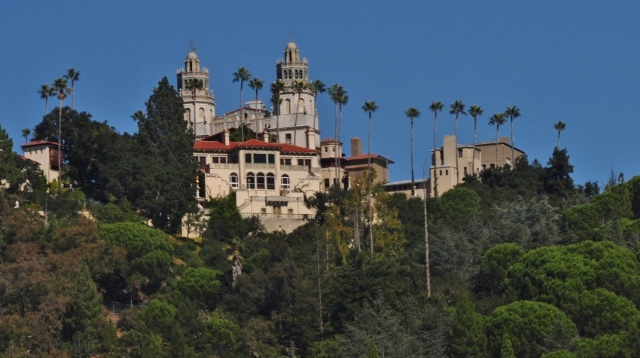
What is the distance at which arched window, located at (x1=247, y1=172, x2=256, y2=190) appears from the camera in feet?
382

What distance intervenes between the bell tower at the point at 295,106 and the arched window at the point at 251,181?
13.4m

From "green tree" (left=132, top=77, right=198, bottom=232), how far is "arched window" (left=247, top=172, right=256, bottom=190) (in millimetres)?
7151

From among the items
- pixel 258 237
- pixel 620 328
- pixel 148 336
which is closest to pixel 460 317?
pixel 620 328

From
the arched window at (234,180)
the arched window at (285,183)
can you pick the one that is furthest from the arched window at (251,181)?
the arched window at (285,183)

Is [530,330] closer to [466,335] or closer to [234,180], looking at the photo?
[466,335]

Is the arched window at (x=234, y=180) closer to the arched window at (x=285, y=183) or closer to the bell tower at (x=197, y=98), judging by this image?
the arched window at (x=285, y=183)

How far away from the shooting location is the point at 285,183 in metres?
118

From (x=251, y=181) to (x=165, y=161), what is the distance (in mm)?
9882

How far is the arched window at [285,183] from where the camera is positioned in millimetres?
117062

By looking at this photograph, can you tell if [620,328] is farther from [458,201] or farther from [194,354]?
[458,201]

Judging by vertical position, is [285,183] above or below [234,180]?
below

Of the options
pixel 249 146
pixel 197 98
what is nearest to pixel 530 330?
pixel 249 146

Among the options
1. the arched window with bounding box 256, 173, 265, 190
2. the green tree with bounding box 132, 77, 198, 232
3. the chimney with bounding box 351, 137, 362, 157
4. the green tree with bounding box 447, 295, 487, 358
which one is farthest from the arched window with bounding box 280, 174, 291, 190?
the green tree with bounding box 447, 295, 487, 358

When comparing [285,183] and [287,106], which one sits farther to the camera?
[287,106]
